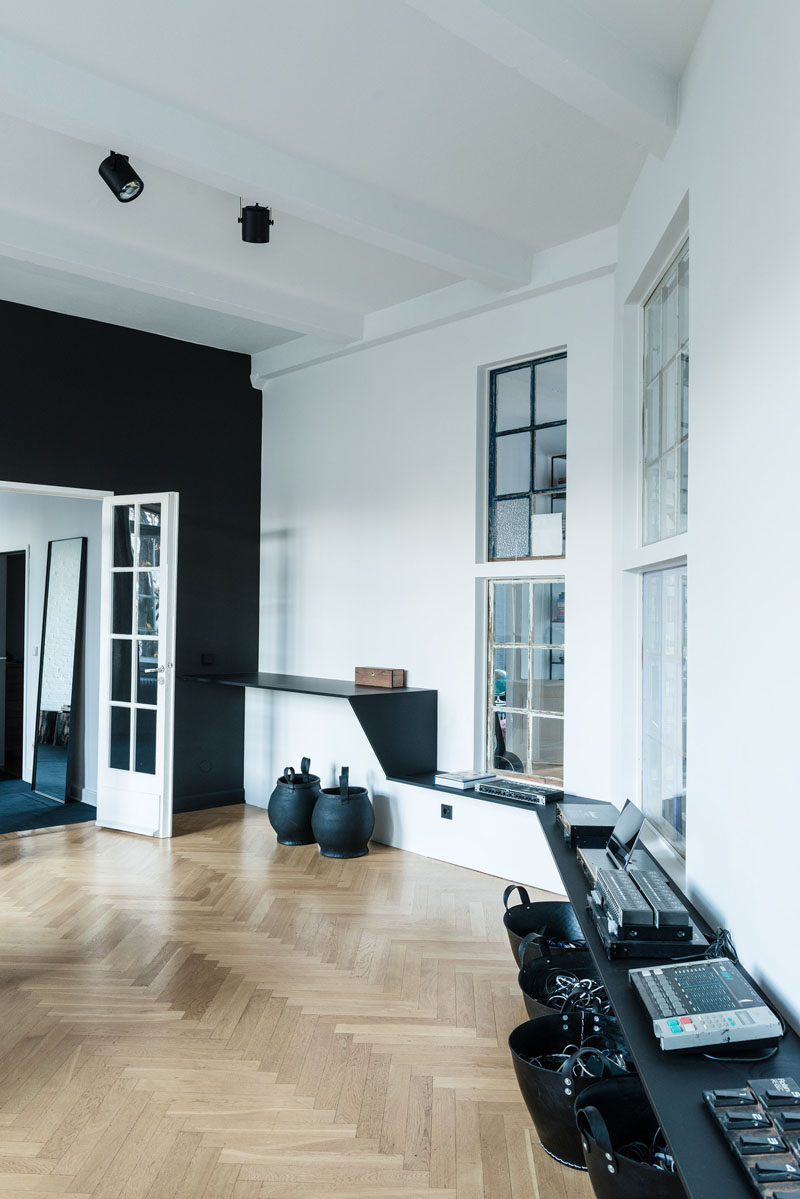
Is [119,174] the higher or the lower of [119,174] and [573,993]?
the higher

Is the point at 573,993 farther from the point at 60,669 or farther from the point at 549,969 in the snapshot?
the point at 60,669

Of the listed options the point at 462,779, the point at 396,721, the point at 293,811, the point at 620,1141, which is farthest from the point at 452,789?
the point at 620,1141

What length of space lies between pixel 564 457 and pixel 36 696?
4965mm

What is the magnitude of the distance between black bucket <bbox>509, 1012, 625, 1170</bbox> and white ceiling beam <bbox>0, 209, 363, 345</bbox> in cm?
444

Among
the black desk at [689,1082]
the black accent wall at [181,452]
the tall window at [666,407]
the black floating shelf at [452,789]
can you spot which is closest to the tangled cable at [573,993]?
the black desk at [689,1082]

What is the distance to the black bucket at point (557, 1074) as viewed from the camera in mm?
2385

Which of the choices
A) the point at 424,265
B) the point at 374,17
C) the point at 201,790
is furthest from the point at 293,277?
the point at 201,790

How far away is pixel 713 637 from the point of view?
2727 millimetres

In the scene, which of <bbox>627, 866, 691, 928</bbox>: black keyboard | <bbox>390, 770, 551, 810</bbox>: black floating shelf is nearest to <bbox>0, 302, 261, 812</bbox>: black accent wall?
<bbox>390, 770, 551, 810</bbox>: black floating shelf

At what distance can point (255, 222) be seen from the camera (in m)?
4.53

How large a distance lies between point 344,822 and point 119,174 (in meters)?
3.71

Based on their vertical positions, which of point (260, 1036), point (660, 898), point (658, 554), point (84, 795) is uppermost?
point (658, 554)

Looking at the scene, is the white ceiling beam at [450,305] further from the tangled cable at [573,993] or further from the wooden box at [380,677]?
the tangled cable at [573,993]

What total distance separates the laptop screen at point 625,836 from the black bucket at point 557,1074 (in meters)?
0.54
